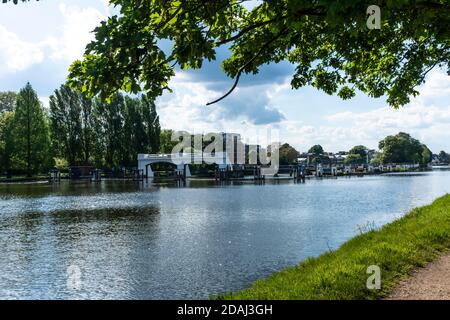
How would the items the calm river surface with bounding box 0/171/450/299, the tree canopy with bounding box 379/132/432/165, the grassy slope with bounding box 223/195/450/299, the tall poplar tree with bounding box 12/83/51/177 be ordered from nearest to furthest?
the grassy slope with bounding box 223/195/450/299, the calm river surface with bounding box 0/171/450/299, the tall poplar tree with bounding box 12/83/51/177, the tree canopy with bounding box 379/132/432/165

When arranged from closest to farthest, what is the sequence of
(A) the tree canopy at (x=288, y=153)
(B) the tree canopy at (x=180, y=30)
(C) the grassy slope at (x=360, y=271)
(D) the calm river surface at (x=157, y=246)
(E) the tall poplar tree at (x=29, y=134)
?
1. (B) the tree canopy at (x=180, y=30)
2. (C) the grassy slope at (x=360, y=271)
3. (D) the calm river surface at (x=157, y=246)
4. (E) the tall poplar tree at (x=29, y=134)
5. (A) the tree canopy at (x=288, y=153)

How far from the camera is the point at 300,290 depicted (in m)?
8.10

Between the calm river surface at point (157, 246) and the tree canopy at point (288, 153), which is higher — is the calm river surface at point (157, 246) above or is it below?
below

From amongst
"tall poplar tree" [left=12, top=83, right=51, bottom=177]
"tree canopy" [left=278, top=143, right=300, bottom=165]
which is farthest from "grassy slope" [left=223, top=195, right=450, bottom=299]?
"tree canopy" [left=278, top=143, right=300, bottom=165]

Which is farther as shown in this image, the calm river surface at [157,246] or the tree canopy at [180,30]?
the calm river surface at [157,246]

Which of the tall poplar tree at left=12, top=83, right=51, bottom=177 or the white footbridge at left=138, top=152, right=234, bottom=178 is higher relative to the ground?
the tall poplar tree at left=12, top=83, right=51, bottom=177

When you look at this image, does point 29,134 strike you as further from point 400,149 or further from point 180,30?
point 400,149

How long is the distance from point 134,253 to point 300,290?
10.3 metres

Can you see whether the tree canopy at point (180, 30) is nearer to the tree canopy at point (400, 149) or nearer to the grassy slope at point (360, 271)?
the grassy slope at point (360, 271)

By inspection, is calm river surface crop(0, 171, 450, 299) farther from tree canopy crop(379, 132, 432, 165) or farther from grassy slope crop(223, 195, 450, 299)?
tree canopy crop(379, 132, 432, 165)

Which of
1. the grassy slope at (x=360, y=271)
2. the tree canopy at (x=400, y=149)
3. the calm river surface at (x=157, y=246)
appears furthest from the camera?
the tree canopy at (x=400, y=149)

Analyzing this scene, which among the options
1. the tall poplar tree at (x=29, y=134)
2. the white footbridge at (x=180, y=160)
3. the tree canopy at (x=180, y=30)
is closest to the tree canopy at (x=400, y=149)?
the white footbridge at (x=180, y=160)

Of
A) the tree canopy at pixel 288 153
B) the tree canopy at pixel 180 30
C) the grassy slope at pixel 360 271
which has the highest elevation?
the tree canopy at pixel 288 153
